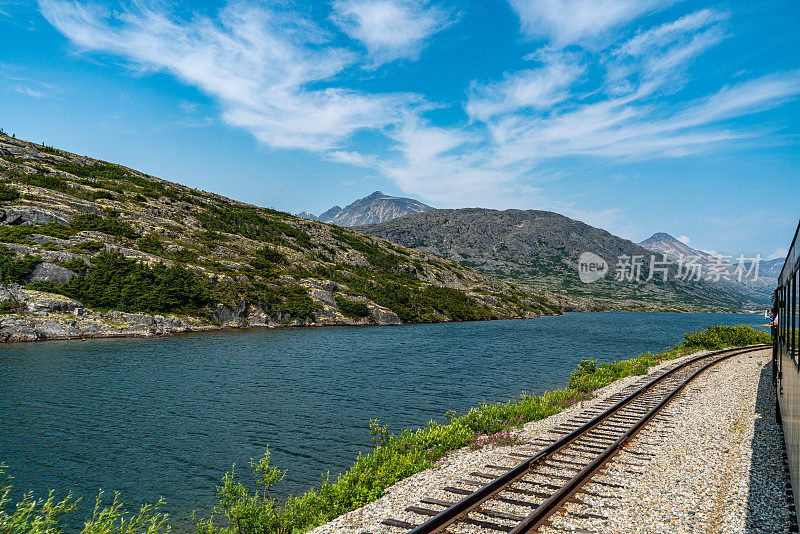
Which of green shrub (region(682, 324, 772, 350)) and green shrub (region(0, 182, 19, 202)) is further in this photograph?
green shrub (region(0, 182, 19, 202))

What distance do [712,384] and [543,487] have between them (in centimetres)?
2264

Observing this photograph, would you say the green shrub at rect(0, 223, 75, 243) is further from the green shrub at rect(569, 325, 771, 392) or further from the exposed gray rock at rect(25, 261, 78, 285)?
the green shrub at rect(569, 325, 771, 392)

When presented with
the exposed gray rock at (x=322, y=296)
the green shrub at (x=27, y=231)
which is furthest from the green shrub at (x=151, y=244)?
the exposed gray rock at (x=322, y=296)

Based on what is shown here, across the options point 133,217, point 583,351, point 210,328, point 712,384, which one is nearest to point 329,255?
point 133,217

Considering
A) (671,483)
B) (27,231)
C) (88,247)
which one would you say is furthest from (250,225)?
(671,483)

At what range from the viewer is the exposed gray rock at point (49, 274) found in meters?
56.9

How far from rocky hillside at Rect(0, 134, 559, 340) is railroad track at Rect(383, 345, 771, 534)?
59.5 meters

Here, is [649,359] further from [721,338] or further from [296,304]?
[296,304]

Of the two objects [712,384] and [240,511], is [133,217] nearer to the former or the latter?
[240,511]

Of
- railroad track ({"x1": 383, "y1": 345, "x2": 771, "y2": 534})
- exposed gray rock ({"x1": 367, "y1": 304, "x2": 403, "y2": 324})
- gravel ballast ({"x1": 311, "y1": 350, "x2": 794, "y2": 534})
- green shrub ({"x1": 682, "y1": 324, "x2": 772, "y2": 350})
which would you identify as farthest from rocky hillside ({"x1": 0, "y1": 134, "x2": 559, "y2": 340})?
green shrub ({"x1": 682, "y1": 324, "x2": 772, "y2": 350})

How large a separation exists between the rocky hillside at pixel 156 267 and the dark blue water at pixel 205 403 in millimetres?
10276

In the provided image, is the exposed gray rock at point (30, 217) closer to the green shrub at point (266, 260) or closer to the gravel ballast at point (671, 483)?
the green shrub at point (266, 260)

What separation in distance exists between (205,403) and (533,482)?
2290cm

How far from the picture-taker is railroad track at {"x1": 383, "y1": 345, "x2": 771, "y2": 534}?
9266 mm
